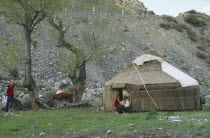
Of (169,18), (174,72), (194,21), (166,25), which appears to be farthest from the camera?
(194,21)

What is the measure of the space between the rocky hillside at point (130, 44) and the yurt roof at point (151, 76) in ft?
35.1

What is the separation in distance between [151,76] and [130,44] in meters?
28.1

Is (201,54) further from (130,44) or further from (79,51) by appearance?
(79,51)

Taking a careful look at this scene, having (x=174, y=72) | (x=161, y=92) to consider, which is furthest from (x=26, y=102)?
(x=174, y=72)

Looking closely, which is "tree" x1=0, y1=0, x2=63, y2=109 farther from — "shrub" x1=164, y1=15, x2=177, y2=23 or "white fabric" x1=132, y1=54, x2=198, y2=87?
"shrub" x1=164, y1=15, x2=177, y2=23

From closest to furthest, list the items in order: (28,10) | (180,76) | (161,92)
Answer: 1. (161,92)
2. (28,10)
3. (180,76)

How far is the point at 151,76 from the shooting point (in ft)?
70.1

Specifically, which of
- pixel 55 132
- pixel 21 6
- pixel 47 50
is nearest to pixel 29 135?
pixel 55 132

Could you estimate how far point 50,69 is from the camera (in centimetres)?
3800

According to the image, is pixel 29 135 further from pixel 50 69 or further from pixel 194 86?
pixel 50 69

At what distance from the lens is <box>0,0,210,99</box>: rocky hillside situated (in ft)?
123

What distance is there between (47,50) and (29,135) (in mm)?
29574

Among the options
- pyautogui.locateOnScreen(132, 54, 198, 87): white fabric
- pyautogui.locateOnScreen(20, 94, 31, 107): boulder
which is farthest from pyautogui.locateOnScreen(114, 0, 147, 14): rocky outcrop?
pyautogui.locateOnScreen(132, 54, 198, 87): white fabric

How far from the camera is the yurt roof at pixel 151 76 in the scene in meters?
20.8
